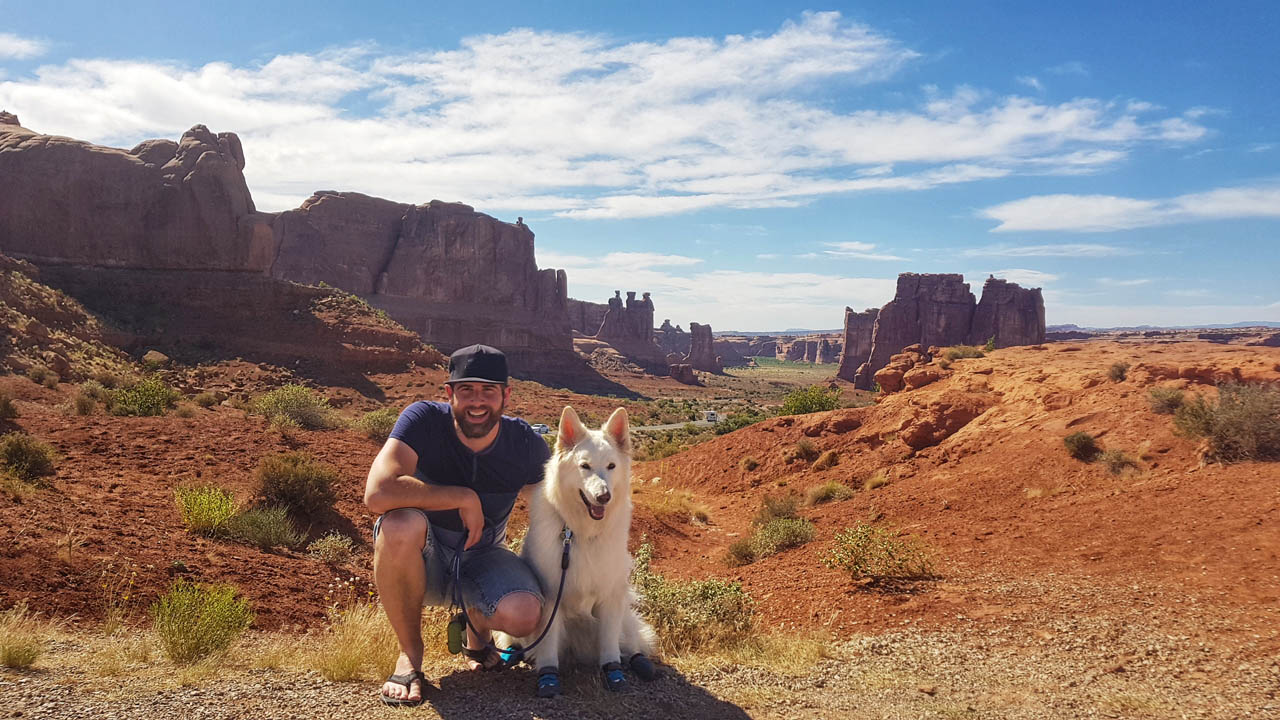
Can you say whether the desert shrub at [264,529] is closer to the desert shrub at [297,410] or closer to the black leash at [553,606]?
the black leash at [553,606]

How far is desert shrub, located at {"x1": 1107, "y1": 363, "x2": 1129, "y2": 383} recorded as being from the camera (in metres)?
16.2

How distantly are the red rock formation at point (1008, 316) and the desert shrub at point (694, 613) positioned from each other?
318ft

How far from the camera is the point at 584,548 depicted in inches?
177

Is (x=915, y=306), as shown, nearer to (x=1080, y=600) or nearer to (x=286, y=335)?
(x=286, y=335)

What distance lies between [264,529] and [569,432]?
21.3 feet

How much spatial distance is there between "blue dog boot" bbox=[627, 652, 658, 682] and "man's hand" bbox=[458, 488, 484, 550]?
1.44m

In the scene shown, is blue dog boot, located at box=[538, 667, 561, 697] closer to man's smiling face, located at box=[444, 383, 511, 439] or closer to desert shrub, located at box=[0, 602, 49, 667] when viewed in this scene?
man's smiling face, located at box=[444, 383, 511, 439]

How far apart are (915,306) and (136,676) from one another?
105550mm

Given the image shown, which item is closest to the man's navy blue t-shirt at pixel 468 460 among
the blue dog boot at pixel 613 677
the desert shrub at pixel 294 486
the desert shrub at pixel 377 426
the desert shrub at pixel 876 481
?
the blue dog boot at pixel 613 677

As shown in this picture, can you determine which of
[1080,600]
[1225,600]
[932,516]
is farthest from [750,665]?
[932,516]

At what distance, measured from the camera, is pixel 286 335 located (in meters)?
41.7

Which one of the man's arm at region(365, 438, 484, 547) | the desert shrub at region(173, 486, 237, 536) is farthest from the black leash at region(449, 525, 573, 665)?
the desert shrub at region(173, 486, 237, 536)

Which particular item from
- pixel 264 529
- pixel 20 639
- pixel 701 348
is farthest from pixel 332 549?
pixel 701 348

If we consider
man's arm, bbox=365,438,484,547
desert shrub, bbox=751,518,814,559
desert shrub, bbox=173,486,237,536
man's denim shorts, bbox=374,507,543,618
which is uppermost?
man's arm, bbox=365,438,484,547
